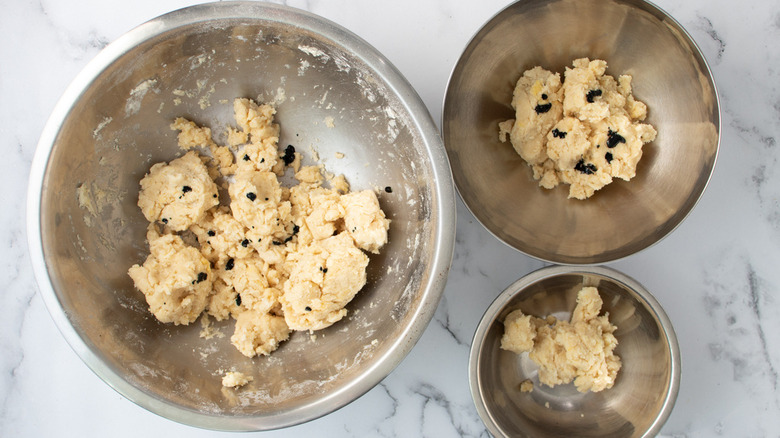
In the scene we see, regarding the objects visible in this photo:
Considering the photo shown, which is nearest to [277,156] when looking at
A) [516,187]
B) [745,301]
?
[516,187]

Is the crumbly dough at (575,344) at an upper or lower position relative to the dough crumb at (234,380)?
upper

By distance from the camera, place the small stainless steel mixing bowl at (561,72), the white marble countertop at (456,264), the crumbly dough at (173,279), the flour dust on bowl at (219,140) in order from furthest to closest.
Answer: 1. the white marble countertop at (456,264)
2. the small stainless steel mixing bowl at (561,72)
3. the crumbly dough at (173,279)
4. the flour dust on bowl at (219,140)

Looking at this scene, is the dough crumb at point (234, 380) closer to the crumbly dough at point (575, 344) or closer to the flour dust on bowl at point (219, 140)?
the flour dust on bowl at point (219, 140)

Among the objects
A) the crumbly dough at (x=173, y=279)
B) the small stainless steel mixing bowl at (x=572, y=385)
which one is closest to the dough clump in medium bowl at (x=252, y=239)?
the crumbly dough at (x=173, y=279)

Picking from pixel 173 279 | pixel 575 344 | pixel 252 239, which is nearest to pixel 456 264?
pixel 575 344

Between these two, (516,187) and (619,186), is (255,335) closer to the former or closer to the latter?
(516,187)

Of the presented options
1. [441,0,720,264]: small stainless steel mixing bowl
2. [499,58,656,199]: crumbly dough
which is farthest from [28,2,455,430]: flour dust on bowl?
[499,58,656,199]: crumbly dough

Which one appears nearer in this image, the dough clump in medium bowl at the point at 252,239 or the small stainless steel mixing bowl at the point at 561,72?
the dough clump in medium bowl at the point at 252,239
